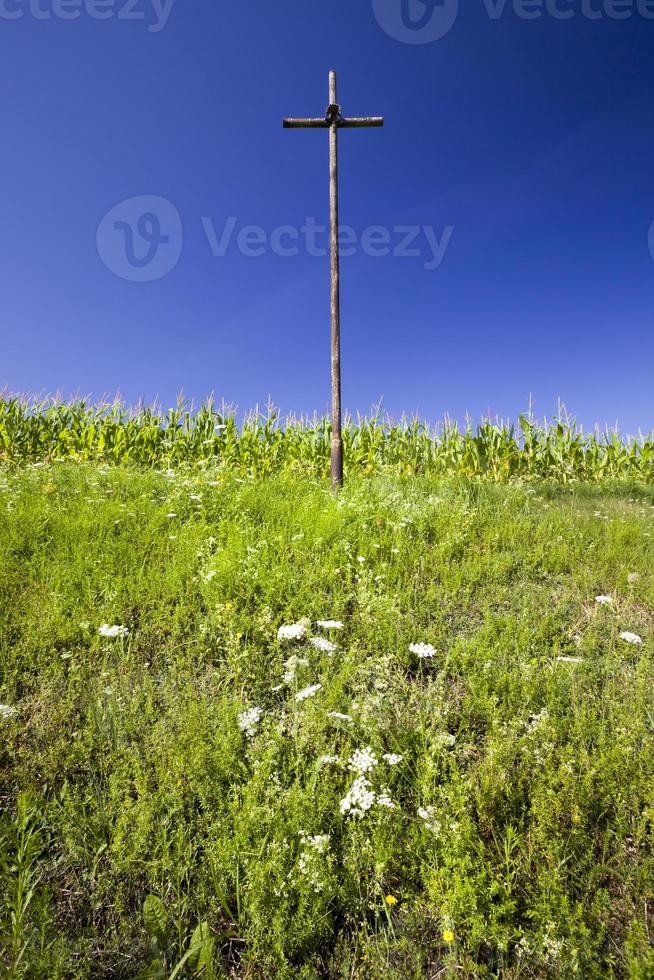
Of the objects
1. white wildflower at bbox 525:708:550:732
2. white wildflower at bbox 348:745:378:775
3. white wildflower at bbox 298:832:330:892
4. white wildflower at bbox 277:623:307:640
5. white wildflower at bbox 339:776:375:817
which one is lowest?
white wildflower at bbox 298:832:330:892

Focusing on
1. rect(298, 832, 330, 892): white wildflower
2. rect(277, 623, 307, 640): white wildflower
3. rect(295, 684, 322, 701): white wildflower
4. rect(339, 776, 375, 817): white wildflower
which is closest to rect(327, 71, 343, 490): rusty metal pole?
rect(277, 623, 307, 640): white wildflower

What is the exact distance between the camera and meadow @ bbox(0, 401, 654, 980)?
1.81 metres

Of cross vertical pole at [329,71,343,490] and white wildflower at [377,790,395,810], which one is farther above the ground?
cross vertical pole at [329,71,343,490]

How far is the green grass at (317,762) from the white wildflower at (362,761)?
0.07 metres

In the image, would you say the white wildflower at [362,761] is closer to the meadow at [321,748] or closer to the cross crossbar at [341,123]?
the meadow at [321,748]

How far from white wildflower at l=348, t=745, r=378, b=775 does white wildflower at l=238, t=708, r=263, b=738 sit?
594mm

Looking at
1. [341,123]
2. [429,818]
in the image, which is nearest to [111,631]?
[429,818]

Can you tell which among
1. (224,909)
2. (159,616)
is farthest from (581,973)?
(159,616)

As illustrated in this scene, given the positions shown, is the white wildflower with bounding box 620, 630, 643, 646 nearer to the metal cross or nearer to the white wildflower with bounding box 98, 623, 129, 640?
the white wildflower with bounding box 98, 623, 129, 640

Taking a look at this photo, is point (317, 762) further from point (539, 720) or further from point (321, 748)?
point (539, 720)

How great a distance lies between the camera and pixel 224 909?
76.6 inches

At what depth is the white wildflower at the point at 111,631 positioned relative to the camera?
327 cm

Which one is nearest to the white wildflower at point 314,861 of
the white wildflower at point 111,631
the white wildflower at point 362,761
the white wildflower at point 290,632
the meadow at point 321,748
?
the meadow at point 321,748

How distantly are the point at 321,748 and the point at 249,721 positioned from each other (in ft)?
1.44
